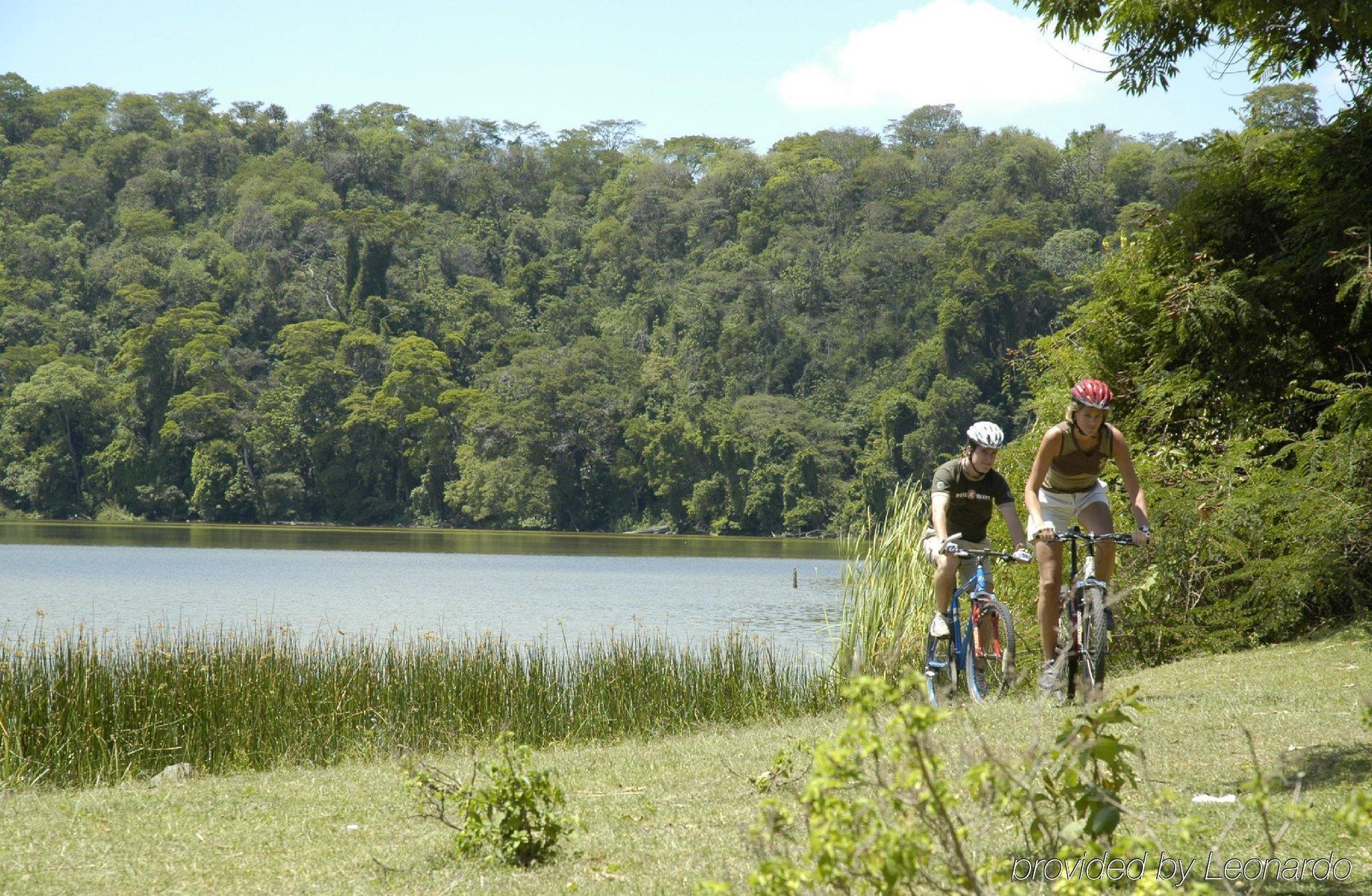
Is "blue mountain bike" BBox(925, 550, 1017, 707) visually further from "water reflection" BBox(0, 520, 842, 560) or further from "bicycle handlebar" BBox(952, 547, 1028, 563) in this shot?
"water reflection" BBox(0, 520, 842, 560)

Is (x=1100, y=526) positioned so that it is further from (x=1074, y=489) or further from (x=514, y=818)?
(x=514, y=818)

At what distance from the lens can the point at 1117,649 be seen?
1125 cm

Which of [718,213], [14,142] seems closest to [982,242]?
[718,213]

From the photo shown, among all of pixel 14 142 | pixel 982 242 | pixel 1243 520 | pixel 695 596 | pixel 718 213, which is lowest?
pixel 695 596

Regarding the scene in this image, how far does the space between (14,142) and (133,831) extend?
370ft

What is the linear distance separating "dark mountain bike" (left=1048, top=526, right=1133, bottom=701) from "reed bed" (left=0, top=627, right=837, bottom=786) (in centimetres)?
352

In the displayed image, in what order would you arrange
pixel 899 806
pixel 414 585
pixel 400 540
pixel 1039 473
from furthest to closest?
pixel 400 540 → pixel 414 585 → pixel 1039 473 → pixel 899 806

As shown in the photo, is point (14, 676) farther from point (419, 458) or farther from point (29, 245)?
point (29, 245)

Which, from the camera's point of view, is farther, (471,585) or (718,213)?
(718,213)

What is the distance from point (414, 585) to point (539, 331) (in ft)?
179

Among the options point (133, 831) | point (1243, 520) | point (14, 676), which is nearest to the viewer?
point (133, 831)

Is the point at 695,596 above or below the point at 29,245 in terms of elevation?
below

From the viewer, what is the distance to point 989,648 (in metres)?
7.45

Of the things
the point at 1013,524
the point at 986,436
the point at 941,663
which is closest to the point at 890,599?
the point at 941,663
